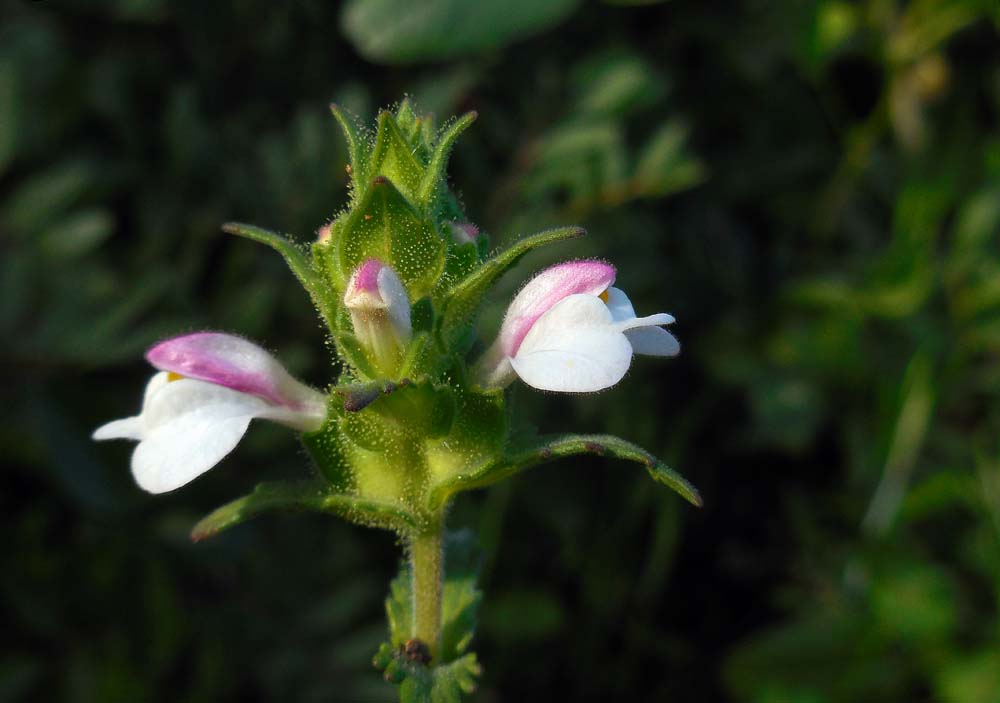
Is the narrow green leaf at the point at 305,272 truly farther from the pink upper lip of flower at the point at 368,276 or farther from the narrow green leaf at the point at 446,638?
the narrow green leaf at the point at 446,638

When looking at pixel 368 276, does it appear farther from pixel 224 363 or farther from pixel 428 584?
pixel 428 584

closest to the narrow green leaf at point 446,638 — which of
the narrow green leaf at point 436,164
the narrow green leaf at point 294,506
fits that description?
the narrow green leaf at point 294,506

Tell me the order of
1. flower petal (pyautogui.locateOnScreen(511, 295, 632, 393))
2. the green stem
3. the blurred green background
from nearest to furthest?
flower petal (pyautogui.locateOnScreen(511, 295, 632, 393)) < the green stem < the blurred green background

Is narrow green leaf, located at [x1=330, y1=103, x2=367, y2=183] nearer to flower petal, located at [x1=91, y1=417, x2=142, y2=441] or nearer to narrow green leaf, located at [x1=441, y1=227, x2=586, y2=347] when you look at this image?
narrow green leaf, located at [x1=441, y1=227, x2=586, y2=347]

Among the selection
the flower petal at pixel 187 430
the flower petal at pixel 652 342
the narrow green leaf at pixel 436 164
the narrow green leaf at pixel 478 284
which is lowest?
the flower petal at pixel 187 430

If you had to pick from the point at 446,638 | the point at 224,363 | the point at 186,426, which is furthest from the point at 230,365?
the point at 446,638

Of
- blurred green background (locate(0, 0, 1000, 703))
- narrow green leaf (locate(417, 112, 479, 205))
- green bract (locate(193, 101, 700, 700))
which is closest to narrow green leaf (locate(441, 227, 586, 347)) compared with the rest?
green bract (locate(193, 101, 700, 700))
